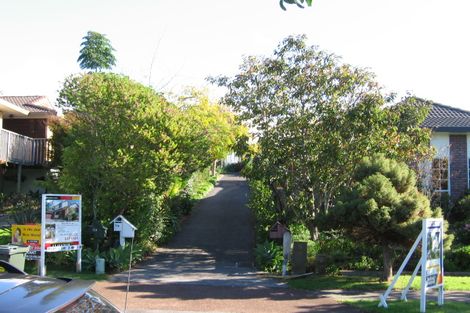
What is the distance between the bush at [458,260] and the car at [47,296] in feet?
39.8

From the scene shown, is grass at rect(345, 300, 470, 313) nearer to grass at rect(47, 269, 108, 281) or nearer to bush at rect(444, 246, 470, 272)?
bush at rect(444, 246, 470, 272)

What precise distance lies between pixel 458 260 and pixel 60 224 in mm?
10122

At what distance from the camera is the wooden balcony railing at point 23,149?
874 inches

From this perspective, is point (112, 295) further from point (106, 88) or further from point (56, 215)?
point (106, 88)

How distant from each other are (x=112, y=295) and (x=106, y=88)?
6.36 meters

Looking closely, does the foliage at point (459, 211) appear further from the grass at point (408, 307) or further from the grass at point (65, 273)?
the grass at point (65, 273)

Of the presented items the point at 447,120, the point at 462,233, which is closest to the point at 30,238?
the point at 462,233

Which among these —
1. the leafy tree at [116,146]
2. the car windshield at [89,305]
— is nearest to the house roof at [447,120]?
the leafy tree at [116,146]

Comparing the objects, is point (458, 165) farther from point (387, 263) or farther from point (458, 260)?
point (387, 263)

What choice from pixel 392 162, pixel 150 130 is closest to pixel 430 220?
pixel 392 162

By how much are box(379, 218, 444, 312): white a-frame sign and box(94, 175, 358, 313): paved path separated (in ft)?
3.88

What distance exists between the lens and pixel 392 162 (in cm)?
1226

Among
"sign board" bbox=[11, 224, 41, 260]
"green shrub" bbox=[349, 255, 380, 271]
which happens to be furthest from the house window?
"sign board" bbox=[11, 224, 41, 260]

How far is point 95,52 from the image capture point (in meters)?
39.6
